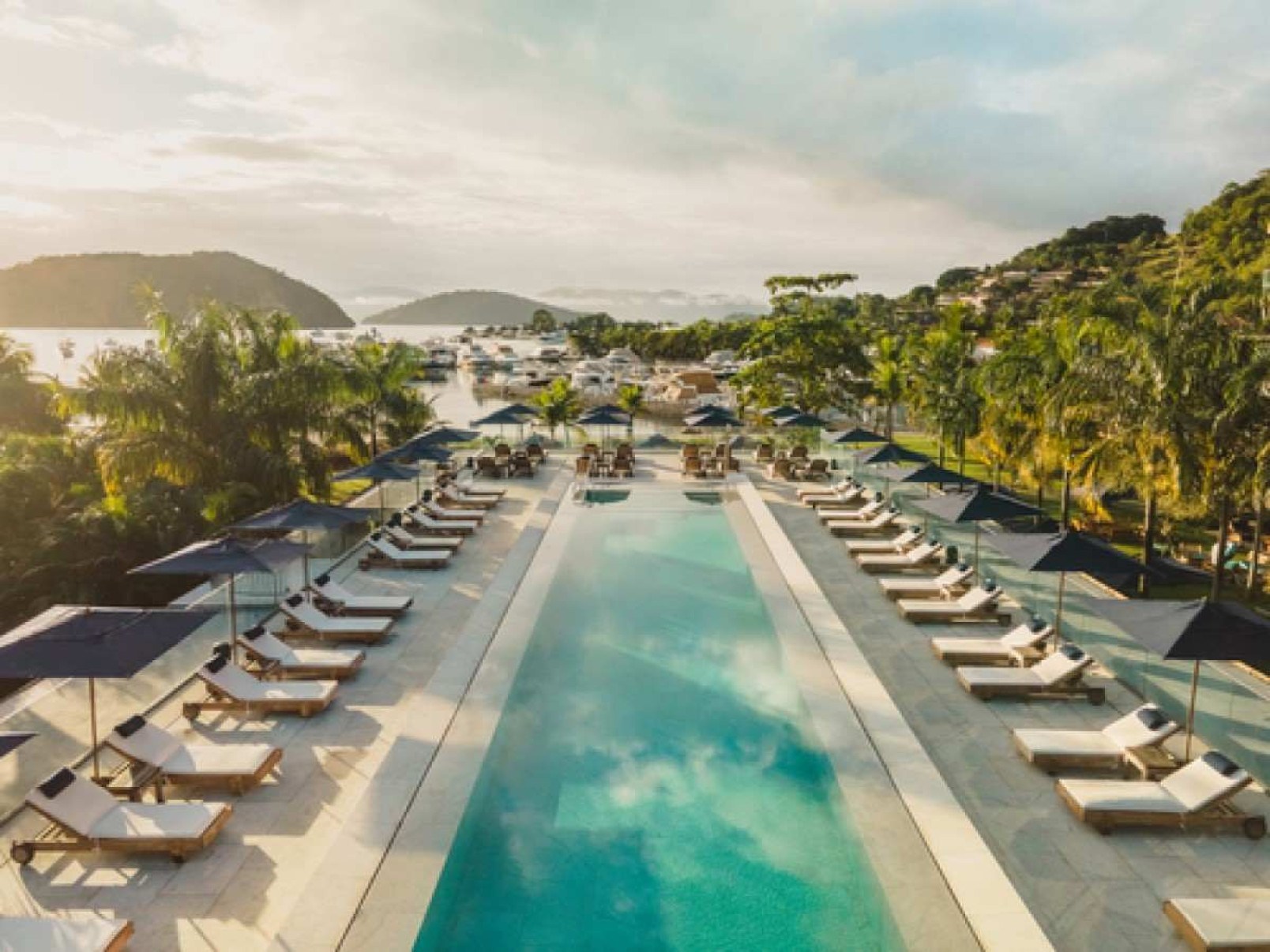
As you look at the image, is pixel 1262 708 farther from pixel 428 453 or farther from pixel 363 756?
pixel 428 453

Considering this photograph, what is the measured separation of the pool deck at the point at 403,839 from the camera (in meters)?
6.44

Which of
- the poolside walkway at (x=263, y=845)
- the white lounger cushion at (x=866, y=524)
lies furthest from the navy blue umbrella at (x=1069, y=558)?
the poolside walkway at (x=263, y=845)

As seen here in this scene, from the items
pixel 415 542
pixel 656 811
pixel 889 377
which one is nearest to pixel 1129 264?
pixel 889 377

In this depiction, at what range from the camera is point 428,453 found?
20.7 metres

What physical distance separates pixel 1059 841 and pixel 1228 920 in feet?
4.74

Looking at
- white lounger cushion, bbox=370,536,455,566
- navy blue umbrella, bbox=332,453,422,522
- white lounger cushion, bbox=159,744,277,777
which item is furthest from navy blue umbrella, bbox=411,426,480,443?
white lounger cushion, bbox=159,744,277,777

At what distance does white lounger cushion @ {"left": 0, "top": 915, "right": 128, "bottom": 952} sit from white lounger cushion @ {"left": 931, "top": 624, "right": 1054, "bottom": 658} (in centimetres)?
967

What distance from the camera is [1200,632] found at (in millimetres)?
8008

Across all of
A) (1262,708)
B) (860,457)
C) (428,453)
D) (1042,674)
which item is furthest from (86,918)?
(860,457)

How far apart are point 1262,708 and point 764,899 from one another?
19.9 feet

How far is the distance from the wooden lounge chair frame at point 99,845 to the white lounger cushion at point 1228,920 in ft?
25.8

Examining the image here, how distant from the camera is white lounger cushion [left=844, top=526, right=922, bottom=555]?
16484 millimetres

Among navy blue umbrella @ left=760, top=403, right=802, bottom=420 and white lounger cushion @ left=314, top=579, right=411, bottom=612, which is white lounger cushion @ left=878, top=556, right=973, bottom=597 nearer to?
white lounger cushion @ left=314, top=579, right=411, bottom=612

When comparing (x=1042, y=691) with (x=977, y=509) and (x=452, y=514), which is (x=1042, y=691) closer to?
(x=977, y=509)
